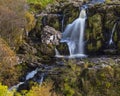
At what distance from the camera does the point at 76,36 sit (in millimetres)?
76812

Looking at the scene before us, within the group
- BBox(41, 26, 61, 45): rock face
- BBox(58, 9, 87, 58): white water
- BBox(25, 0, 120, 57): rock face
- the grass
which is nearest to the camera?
BBox(25, 0, 120, 57): rock face

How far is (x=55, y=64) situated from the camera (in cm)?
6550

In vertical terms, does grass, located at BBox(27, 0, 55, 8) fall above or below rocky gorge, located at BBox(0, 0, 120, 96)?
above

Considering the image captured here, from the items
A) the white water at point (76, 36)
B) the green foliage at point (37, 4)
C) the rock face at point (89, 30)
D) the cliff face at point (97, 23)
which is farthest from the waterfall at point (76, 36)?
the green foliage at point (37, 4)

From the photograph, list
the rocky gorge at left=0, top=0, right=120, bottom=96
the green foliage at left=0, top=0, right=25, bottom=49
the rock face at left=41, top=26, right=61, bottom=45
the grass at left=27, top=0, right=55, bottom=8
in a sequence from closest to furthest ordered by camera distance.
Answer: the rocky gorge at left=0, top=0, right=120, bottom=96 < the green foliage at left=0, top=0, right=25, bottom=49 < the rock face at left=41, top=26, right=61, bottom=45 < the grass at left=27, top=0, right=55, bottom=8

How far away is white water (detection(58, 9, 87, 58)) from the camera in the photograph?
7368cm

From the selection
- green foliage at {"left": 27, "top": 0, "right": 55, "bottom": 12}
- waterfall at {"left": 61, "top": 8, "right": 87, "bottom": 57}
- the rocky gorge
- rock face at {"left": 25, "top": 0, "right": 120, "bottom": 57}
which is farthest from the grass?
waterfall at {"left": 61, "top": 8, "right": 87, "bottom": 57}

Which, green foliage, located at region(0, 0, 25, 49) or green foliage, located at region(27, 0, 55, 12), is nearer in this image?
green foliage, located at region(0, 0, 25, 49)

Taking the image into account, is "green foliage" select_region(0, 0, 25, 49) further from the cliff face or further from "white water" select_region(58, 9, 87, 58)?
the cliff face

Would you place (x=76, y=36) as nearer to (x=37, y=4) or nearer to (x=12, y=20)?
(x=12, y=20)

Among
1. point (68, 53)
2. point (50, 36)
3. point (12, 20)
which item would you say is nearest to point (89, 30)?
point (68, 53)

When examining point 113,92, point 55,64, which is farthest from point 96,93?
point 55,64

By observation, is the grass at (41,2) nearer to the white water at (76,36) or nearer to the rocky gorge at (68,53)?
the rocky gorge at (68,53)

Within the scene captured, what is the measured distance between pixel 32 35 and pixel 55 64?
15440 mm
